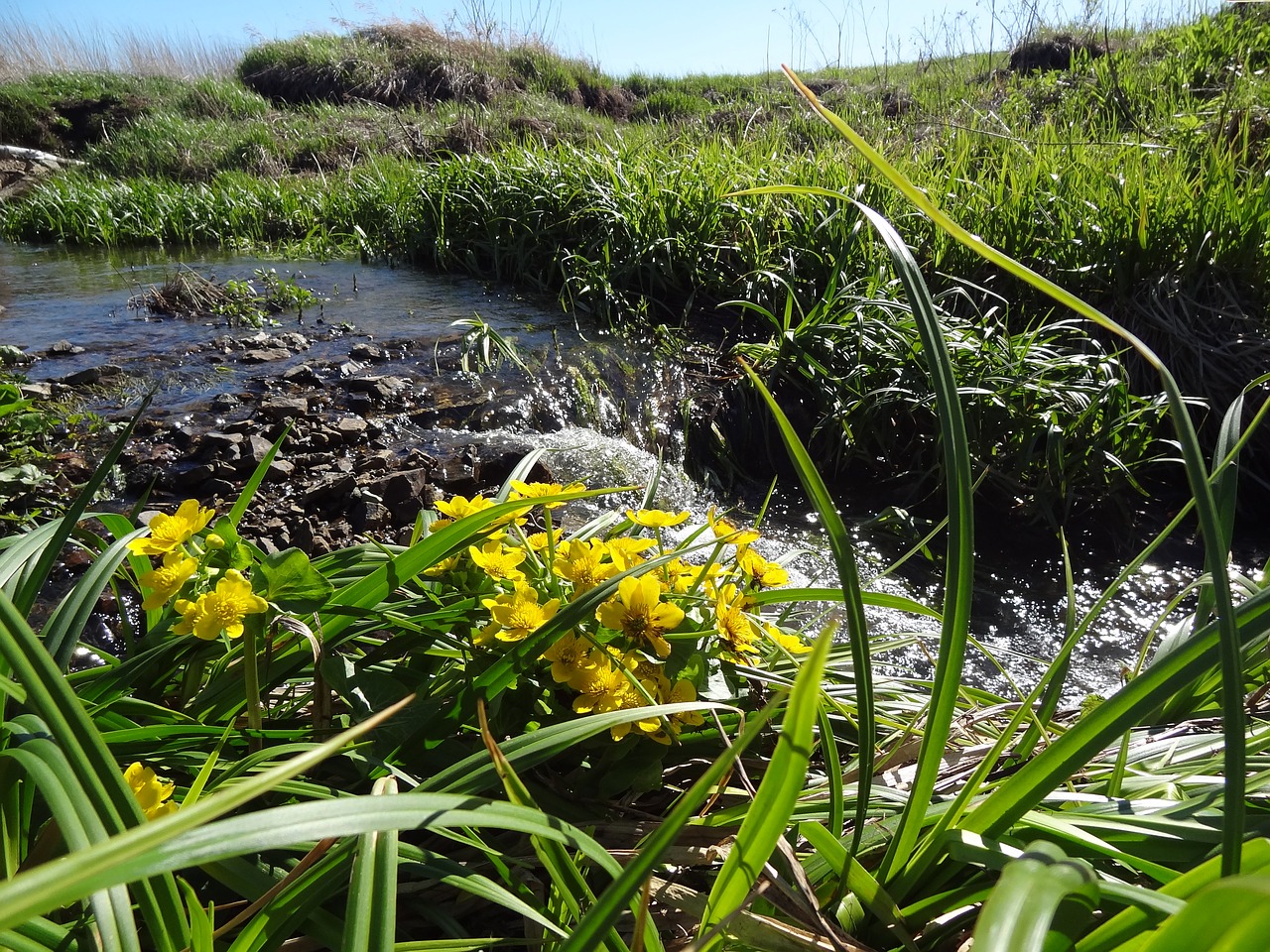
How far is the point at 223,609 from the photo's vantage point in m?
0.88

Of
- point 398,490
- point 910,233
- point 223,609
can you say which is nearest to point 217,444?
point 398,490

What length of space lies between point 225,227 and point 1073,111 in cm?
779

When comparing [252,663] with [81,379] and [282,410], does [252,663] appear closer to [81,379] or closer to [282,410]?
[282,410]

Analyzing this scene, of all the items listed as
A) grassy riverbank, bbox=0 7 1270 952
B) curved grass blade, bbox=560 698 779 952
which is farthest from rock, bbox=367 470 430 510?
curved grass blade, bbox=560 698 779 952

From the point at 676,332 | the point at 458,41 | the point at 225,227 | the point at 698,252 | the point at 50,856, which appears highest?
the point at 458,41

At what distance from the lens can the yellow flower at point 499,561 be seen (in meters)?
1.03

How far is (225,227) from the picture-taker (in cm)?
705

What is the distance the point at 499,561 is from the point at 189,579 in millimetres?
396

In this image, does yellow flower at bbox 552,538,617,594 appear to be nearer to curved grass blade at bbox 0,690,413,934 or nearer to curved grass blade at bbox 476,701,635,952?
curved grass blade at bbox 476,701,635,952

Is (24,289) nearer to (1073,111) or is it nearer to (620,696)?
(620,696)

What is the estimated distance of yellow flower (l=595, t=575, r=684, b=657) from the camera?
3.08 ft

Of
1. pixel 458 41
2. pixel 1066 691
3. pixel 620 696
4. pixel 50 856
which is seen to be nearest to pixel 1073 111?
pixel 1066 691

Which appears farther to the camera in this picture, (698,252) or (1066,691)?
(698,252)

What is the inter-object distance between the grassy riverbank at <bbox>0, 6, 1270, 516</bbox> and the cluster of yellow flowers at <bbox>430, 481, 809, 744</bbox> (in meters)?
0.54
